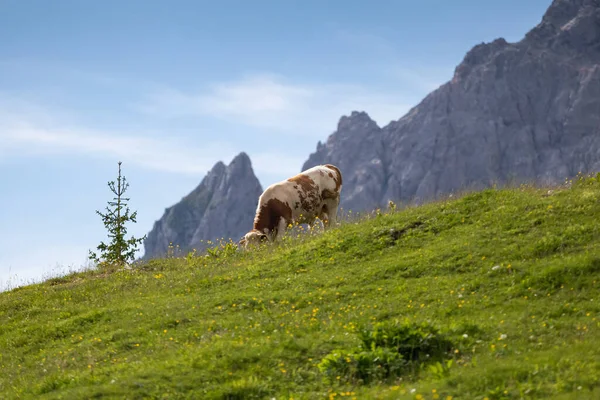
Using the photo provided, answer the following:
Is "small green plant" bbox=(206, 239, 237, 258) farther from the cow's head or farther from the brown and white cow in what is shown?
the brown and white cow

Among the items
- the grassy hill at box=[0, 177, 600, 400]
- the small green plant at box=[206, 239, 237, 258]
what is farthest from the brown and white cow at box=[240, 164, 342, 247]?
the grassy hill at box=[0, 177, 600, 400]

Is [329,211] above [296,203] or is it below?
below

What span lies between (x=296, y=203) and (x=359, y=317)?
46.4 feet

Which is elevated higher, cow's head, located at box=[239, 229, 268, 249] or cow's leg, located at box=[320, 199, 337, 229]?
cow's leg, located at box=[320, 199, 337, 229]

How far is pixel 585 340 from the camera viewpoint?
11352 millimetres

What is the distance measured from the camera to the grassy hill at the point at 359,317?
36.9 feet

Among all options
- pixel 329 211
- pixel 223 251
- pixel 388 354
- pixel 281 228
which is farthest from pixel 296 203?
Result: pixel 388 354

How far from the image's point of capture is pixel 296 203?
28.5 metres

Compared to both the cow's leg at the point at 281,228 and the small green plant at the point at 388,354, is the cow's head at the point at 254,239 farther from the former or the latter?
the small green plant at the point at 388,354

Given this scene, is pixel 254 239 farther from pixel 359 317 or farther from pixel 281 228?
pixel 359 317

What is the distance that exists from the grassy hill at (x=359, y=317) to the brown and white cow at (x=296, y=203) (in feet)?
8.45

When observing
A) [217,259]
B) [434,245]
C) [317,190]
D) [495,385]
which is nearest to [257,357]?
[495,385]

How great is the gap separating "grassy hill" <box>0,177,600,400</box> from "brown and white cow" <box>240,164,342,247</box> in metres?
2.57

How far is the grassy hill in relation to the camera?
36.9ft
